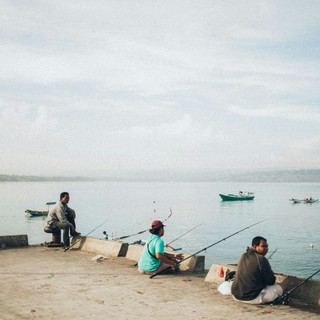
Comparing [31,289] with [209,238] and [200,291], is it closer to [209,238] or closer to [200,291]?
[200,291]

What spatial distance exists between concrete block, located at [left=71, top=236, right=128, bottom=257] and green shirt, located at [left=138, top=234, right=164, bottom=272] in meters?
2.57

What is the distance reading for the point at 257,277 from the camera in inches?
270

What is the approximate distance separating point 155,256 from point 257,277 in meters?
2.86

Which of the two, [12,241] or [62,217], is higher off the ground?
[62,217]

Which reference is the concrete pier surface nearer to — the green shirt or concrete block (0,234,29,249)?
the green shirt

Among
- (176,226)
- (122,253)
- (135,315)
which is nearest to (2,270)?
(122,253)

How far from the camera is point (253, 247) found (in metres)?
7.04

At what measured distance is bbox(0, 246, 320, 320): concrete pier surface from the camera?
6570 millimetres

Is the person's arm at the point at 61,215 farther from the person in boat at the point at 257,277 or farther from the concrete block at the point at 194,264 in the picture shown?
the person in boat at the point at 257,277

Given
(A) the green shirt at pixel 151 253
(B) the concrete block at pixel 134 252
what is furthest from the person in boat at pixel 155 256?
(B) the concrete block at pixel 134 252

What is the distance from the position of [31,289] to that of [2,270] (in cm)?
216

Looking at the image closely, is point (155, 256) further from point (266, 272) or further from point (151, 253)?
point (266, 272)

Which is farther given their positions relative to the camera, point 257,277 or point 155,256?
point 155,256

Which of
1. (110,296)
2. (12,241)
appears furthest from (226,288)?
(12,241)
